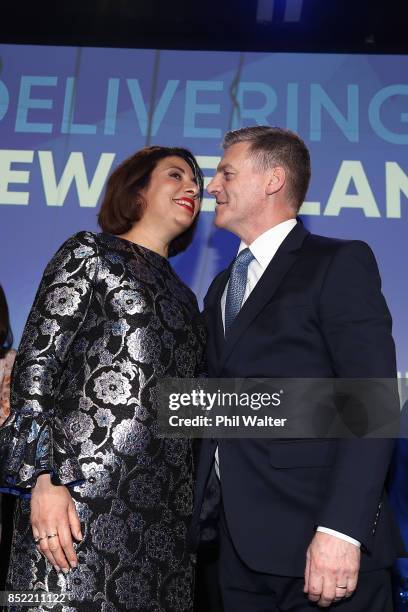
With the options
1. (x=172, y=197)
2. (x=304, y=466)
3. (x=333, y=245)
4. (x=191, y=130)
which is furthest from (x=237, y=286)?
(x=191, y=130)

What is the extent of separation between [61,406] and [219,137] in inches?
76.3

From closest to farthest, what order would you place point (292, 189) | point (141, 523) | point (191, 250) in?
point (141, 523)
point (292, 189)
point (191, 250)

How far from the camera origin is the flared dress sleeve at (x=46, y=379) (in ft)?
5.08

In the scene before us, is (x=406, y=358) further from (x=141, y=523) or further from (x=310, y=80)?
(x=141, y=523)

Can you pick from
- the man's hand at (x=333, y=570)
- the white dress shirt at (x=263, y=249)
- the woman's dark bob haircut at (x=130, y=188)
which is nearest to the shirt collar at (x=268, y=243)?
the white dress shirt at (x=263, y=249)

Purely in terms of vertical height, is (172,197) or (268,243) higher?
(172,197)

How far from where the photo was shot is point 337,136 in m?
3.34

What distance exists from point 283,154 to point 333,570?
1171mm

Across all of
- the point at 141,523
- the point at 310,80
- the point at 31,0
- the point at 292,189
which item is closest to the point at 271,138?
the point at 292,189

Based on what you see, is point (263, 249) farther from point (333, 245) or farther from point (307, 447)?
point (307, 447)

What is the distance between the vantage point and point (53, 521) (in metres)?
1.54

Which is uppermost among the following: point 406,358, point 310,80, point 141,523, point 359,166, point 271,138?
point 310,80

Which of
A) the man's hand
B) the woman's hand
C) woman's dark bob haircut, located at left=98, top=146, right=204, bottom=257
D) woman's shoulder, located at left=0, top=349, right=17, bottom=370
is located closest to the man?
the man's hand

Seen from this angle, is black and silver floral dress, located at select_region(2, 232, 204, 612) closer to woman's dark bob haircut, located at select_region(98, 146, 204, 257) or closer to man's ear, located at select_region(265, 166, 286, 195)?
woman's dark bob haircut, located at select_region(98, 146, 204, 257)
